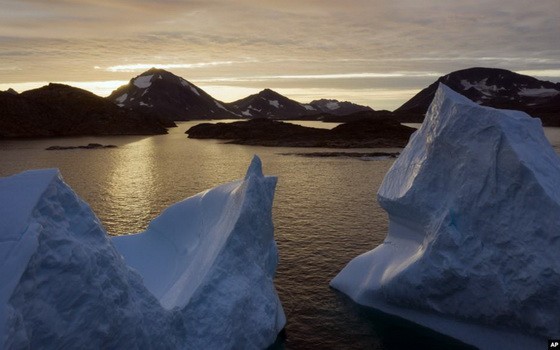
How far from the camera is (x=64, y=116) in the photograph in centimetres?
13800

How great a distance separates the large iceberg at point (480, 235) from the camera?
13625 millimetres

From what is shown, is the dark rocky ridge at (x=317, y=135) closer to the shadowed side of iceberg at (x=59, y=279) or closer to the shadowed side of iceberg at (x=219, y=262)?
the shadowed side of iceberg at (x=219, y=262)

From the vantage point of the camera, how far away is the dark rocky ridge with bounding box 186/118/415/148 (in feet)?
300

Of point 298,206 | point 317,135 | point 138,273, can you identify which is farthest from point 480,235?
point 317,135

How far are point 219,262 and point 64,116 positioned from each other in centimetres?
13907

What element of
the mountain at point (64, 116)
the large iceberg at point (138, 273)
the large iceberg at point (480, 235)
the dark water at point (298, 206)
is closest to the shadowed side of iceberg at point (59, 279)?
the large iceberg at point (138, 273)

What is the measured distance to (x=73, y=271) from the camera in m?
8.79

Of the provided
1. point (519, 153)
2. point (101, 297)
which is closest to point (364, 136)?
point (519, 153)

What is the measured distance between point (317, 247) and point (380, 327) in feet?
29.0

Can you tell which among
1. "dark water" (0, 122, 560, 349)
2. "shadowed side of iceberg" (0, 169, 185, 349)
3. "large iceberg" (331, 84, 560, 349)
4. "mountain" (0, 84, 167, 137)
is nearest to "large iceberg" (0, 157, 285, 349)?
"shadowed side of iceberg" (0, 169, 185, 349)

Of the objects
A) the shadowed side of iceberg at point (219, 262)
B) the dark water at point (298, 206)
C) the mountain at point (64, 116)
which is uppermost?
the mountain at point (64, 116)

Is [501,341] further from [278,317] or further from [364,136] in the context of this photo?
[364,136]

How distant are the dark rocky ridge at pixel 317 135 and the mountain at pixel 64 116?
97.3 ft

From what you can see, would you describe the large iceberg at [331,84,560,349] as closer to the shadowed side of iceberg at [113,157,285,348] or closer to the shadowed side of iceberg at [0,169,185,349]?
the shadowed side of iceberg at [113,157,285,348]
